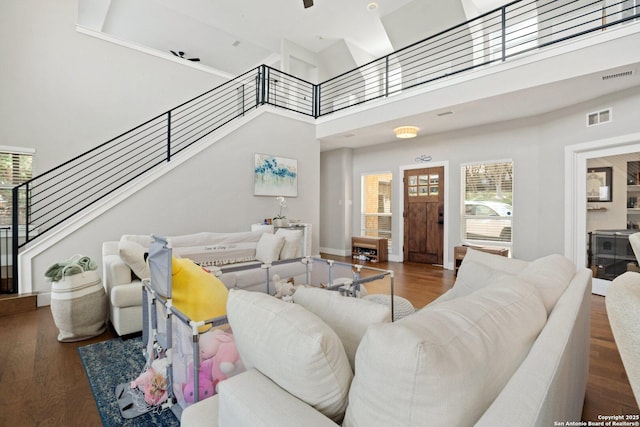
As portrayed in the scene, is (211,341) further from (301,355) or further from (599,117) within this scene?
(599,117)

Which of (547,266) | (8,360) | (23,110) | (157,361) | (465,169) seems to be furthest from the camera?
(465,169)

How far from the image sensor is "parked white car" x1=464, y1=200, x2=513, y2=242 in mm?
5262

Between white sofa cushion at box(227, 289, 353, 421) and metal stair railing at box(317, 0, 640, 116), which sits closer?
white sofa cushion at box(227, 289, 353, 421)

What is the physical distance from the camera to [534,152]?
488cm

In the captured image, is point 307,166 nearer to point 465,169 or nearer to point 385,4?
point 465,169

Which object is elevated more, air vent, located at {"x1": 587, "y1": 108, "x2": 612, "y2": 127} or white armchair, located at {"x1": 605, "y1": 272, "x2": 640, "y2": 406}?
air vent, located at {"x1": 587, "y1": 108, "x2": 612, "y2": 127}

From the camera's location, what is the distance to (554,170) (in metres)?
4.53

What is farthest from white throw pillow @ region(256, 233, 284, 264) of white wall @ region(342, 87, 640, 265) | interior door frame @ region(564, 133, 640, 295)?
interior door frame @ region(564, 133, 640, 295)

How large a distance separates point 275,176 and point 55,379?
13.9 ft

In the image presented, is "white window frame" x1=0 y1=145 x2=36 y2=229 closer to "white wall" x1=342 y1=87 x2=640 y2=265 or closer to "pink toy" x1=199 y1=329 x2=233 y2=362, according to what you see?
"pink toy" x1=199 y1=329 x2=233 y2=362

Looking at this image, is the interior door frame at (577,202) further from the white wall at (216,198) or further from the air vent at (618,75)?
the white wall at (216,198)

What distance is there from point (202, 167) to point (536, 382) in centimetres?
496

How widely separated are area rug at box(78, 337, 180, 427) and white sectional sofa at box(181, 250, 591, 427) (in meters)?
0.99

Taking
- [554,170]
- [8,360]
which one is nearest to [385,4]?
[554,170]
